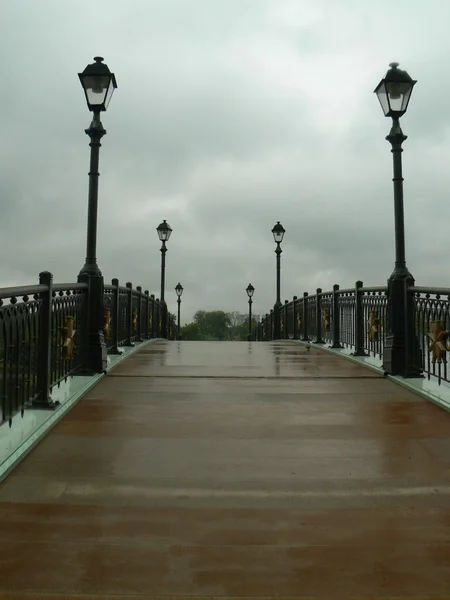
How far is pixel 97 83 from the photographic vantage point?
8023 millimetres

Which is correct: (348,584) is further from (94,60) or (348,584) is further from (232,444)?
(94,60)

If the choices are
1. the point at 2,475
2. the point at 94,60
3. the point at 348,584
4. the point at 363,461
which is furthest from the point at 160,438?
the point at 94,60

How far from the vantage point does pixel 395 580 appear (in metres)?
A: 2.57

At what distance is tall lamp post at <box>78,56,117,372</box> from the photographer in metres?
7.50

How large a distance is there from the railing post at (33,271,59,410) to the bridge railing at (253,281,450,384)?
14.0 ft

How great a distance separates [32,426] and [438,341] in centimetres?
447

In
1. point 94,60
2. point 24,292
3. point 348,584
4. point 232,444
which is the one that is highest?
point 94,60

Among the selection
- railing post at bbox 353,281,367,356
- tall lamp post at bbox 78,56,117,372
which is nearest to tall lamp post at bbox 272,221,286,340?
railing post at bbox 353,281,367,356

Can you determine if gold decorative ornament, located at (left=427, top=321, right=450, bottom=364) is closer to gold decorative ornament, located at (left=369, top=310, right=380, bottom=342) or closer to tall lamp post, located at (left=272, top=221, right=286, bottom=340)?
gold decorative ornament, located at (left=369, top=310, right=380, bottom=342)

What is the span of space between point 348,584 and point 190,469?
1623 mm

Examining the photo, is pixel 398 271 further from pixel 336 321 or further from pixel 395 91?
pixel 336 321

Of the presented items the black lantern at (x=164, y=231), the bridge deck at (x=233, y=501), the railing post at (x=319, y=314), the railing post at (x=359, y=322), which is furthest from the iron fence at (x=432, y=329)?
the black lantern at (x=164, y=231)

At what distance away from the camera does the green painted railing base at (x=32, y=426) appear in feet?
13.2

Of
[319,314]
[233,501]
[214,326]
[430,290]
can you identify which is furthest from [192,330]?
[233,501]
